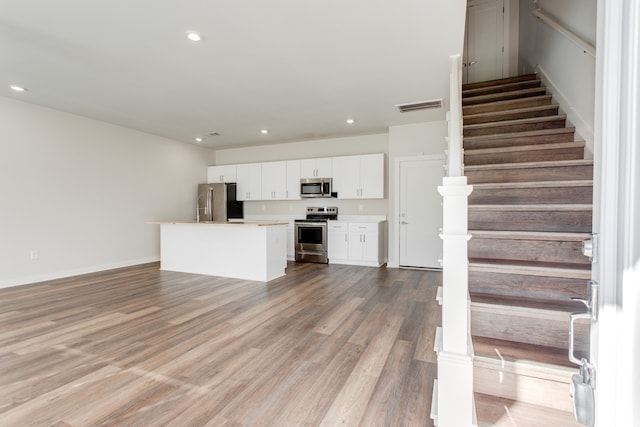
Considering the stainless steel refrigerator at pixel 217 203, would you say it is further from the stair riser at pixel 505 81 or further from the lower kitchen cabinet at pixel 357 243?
the stair riser at pixel 505 81

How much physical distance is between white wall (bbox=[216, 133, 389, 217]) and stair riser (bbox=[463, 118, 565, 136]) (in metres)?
2.55

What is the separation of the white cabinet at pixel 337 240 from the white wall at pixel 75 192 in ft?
11.7

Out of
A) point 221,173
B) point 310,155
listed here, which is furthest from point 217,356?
point 221,173

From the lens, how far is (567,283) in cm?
188

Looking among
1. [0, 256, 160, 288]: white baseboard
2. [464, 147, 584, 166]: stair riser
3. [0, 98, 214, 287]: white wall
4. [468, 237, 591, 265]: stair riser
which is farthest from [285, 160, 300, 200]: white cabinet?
[468, 237, 591, 265]: stair riser

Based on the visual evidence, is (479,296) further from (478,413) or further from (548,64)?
(548,64)

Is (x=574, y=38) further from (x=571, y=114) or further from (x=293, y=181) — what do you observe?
(x=293, y=181)

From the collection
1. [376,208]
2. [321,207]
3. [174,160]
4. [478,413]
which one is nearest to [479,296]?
[478,413]

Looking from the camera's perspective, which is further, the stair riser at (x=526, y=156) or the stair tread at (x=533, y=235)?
the stair riser at (x=526, y=156)

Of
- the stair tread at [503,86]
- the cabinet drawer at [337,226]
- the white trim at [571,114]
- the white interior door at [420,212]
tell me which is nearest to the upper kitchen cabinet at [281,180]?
the cabinet drawer at [337,226]

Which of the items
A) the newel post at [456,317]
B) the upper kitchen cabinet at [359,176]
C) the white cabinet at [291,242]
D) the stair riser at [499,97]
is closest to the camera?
the newel post at [456,317]

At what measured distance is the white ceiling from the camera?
239 centimetres

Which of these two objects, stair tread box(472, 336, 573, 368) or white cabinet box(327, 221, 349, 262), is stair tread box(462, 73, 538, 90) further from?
stair tread box(472, 336, 573, 368)

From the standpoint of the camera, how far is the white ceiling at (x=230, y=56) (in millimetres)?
2395
